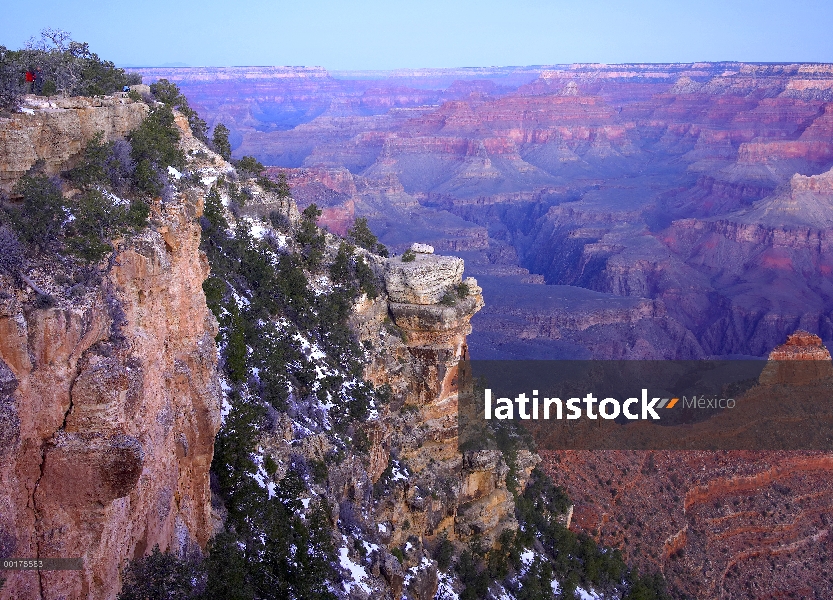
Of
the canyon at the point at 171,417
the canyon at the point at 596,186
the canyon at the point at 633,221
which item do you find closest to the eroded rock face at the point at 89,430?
the canyon at the point at 171,417

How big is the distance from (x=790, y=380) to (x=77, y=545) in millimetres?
33446

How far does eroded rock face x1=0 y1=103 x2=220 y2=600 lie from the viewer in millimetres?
8242

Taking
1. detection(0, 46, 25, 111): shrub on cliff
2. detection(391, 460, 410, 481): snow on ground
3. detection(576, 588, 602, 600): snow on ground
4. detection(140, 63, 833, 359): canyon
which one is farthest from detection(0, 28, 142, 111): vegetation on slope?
detection(140, 63, 833, 359): canyon

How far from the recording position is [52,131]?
13258 mm

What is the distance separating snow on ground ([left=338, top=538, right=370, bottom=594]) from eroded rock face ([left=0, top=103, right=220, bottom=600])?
442 centimetres

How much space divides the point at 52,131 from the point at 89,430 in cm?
695

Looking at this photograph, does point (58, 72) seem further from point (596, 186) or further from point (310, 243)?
point (596, 186)

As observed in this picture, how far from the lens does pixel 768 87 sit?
130 meters

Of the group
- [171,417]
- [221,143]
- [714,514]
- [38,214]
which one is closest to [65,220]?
[38,214]

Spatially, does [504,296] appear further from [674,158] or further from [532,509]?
[674,158]

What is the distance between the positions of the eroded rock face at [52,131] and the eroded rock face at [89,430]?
294 cm

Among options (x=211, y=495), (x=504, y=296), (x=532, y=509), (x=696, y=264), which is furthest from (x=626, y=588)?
(x=696, y=264)

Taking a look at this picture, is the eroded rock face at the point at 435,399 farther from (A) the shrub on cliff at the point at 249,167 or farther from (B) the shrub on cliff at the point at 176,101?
(B) the shrub on cliff at the point at 176,101

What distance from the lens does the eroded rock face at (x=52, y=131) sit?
11922 mm
